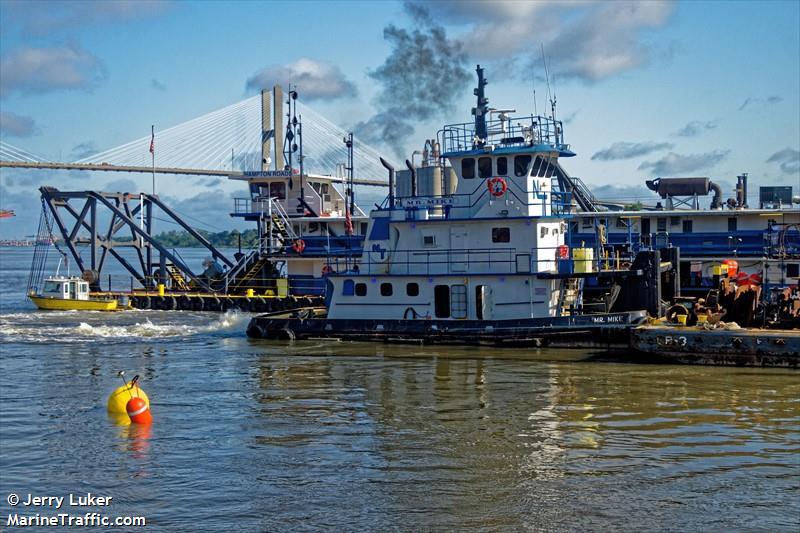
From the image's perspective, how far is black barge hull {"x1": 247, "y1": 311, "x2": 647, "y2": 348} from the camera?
27.0 m

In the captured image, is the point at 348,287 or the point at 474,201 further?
the point at 348,287

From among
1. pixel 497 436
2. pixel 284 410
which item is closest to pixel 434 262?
pixel 284 410

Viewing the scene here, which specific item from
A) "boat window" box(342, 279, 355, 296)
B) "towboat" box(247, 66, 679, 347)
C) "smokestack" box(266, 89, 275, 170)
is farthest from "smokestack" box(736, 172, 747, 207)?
"smokestack" box(266, 89, 275, 170)

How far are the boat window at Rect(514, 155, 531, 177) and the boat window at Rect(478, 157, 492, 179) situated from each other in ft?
2.72

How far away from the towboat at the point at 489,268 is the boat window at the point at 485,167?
0.03 meters

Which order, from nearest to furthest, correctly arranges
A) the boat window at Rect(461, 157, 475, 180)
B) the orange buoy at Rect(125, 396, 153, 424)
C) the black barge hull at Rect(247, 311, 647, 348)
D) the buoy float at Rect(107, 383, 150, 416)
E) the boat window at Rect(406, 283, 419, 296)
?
the orange buoy at Rect(125, 396, 153, 424) → the buoy float at Rect(107, 383, 150, 416) → the black barge hull at Rect(247, 311, 647, 348) → the boat window at Rect(461, 157, 475, 180) → the boat window at Rect(406, 283, 419, 296)

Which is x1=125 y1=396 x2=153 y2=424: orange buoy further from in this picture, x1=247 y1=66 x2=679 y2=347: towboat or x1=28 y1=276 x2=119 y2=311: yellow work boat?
x1=28 y1=276 x2=119 y2=311: yellow work boat

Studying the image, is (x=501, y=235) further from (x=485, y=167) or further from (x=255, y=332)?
(x=255, y=332)

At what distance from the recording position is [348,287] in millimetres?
30797

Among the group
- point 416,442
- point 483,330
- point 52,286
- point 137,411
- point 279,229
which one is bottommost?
point 416,442

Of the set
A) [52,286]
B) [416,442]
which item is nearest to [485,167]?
[416,442]

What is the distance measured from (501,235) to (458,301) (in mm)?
2520

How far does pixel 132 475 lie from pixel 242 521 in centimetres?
306

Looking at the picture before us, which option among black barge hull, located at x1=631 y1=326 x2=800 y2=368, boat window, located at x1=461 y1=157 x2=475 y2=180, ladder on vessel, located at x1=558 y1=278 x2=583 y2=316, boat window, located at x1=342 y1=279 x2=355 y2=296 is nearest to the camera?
black barge hull, located at x1=631 y1=326 x2=800 y2=368
